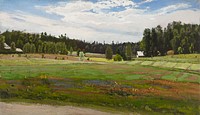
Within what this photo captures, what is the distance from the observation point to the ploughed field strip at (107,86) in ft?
23.6

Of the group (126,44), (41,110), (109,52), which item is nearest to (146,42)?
(126,44)

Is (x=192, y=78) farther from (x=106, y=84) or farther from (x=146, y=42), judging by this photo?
(x=106, y=84)

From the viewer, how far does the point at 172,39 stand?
7.57 meters

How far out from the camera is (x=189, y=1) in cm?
731

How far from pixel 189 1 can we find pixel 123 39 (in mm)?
1648

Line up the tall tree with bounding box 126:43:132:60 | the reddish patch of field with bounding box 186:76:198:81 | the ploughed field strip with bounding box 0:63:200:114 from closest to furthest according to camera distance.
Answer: the ploughed field strip with bounding box 0:63:200:114 → the reddish patch of field with bounding box 186:76:198:81 → the tall tree with bounding box 126:43:132:60

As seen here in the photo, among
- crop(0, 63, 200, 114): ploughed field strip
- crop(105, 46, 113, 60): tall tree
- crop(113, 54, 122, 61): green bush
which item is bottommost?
crop(0, 63, 200, 114): ploughed field strip

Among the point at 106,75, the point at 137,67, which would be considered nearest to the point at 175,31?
the point at 137,67

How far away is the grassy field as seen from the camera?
7.21 meters

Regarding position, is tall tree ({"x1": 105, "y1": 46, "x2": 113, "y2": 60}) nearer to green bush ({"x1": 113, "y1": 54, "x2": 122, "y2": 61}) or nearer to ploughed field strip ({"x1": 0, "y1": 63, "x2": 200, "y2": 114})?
green bush ({"x1": 113, "y1": 54, "x2": 122, "y2": 61})

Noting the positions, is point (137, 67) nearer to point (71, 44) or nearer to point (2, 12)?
point (71, 44)

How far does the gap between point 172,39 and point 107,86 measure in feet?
5.78

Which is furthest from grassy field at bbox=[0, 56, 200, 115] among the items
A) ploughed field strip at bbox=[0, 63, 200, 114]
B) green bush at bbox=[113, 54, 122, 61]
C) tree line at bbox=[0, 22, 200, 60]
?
tree line at bbox=[0, 22, 200, 60]

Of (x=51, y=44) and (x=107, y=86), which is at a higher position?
(x=51, y=44)
